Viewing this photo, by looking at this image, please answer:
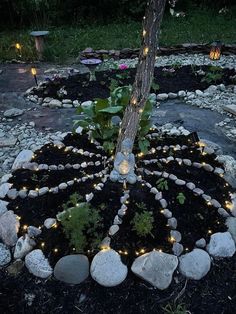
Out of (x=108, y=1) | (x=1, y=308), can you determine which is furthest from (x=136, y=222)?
(x=108, y=1)

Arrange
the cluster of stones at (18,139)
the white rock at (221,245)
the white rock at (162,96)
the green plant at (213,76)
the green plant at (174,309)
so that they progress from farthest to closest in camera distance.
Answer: the green plant at (213,76)
the white rock at (162,96)
the cluster of stones at (18,139)
the white rock at (221,245)
the green plant at (174,309)

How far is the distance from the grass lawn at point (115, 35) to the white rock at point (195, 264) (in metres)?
6.90

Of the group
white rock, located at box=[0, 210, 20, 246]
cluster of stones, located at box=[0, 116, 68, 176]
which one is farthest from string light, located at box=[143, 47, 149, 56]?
white rock, located at box=[0, 210, 20, 246]

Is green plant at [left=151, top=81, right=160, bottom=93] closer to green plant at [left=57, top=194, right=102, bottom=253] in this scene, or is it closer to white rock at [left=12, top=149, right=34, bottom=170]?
white rock at [left=12, top=149, right=34, bottom=170]

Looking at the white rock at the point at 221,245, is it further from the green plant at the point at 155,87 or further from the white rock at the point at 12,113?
the white rock at the point at 12,113

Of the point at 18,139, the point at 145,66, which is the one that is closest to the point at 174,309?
the point at 145,66

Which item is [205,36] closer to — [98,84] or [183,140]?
[98,84]

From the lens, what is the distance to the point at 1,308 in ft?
8.07

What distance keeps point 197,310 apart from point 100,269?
30.6 inches

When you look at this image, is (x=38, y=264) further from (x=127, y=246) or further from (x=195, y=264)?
(x=195, y=264)

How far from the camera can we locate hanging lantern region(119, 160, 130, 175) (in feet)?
10.4

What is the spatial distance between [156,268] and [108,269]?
1.22 ft

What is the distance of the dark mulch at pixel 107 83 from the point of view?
607 centimetres

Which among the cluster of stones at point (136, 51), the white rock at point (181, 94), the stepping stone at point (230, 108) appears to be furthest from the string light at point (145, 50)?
the cluster of stones at point (136, 51)
